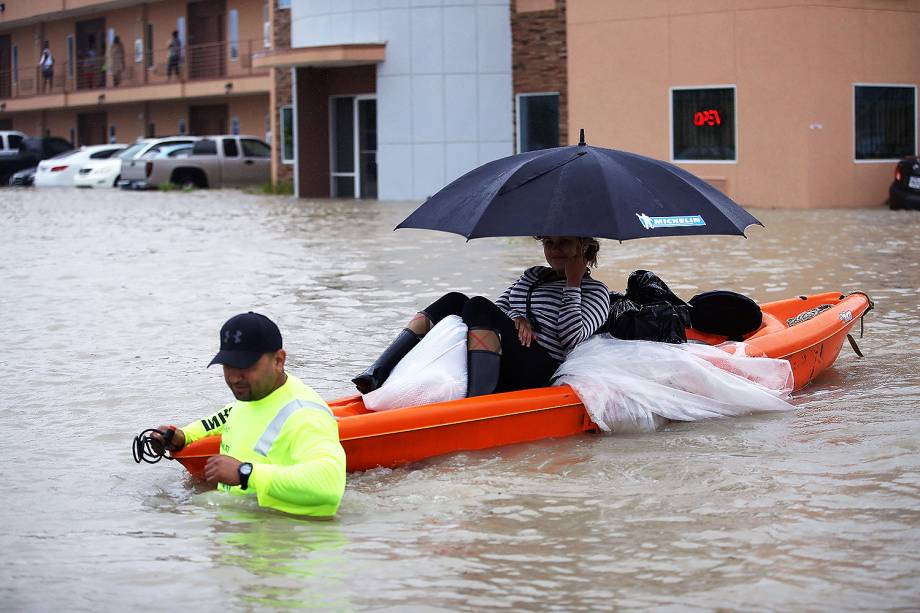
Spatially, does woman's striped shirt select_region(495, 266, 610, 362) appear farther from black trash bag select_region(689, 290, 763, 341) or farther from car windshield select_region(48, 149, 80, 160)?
car windshield select_region(48, 149, 80, 160)

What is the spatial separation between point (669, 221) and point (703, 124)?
57.9 feet

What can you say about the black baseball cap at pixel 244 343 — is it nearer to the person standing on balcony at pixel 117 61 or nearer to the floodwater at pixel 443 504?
the floodwater at pixel 443 504

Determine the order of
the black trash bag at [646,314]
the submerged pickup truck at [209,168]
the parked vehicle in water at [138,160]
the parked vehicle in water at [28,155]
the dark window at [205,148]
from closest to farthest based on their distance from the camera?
the black trash bag at [646,314], the submerged pickup truck at [209,168], the parked vehicle in water at [138,160], the dark window at [205,148], the parked vehicle in water at [28,155]

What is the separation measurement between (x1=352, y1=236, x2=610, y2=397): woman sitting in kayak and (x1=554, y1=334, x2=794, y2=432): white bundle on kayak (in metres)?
0.14

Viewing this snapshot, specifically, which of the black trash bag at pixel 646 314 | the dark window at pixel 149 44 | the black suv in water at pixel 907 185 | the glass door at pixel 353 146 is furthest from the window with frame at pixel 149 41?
the black trash bag at pixel 646 314

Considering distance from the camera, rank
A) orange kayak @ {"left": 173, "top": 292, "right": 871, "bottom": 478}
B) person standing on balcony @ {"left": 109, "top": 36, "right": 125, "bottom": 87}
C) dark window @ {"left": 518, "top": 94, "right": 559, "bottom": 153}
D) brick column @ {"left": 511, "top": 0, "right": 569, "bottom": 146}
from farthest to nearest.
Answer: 1. person standing on balcony @ {"left": 109, "top": 36, "right": 125, "bottom": 87}
2. dark window @ {"left": 518, "top": 94, "right": 559, "bottom": 153}
3. brick column @ {"left": 511, "top": 0, "right": 569, "bottom": 146}
4. orange kayak @ {"left": 173, "top": 292, "right": 871, "bottom": 478}

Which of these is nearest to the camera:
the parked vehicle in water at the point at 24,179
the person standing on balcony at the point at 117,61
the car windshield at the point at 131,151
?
the car windshield at the point at 131,151

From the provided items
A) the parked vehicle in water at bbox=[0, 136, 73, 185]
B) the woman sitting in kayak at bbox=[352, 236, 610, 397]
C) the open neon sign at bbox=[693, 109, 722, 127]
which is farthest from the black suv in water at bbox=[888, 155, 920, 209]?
the parked vehicle in water at bbox=[0, 136, 73, 185]

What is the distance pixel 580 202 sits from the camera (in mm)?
6664

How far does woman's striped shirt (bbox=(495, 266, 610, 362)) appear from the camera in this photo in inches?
278

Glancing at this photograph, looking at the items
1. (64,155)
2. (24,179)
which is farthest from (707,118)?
(24,179)

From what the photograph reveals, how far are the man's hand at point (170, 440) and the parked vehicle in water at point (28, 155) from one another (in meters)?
36.5

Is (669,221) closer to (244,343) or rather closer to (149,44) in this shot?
(244,343)

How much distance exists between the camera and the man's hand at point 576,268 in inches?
274
